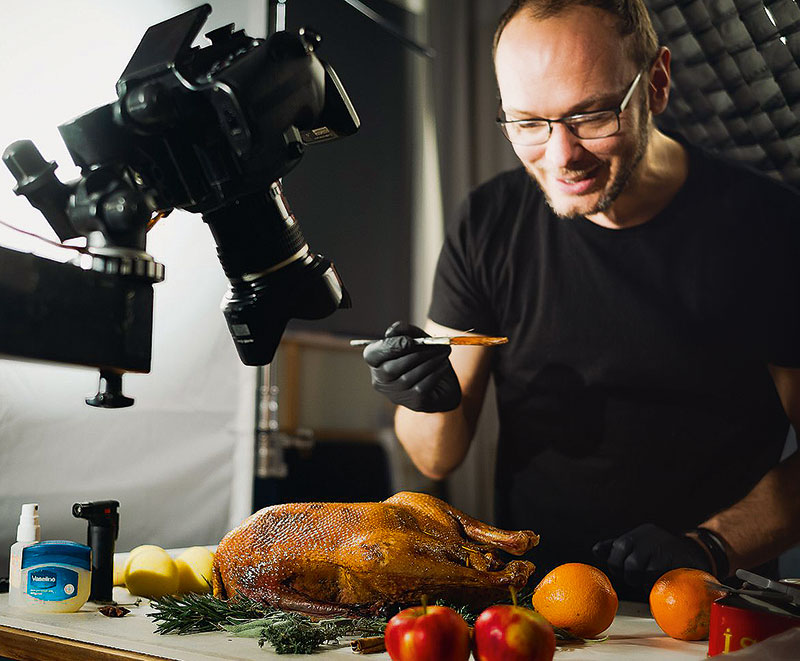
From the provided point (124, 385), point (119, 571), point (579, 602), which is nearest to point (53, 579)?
point (119, 571)

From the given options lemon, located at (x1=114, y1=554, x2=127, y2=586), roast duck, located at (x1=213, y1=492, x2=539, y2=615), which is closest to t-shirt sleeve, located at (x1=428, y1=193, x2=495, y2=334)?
roast duck, located at (x1=213, y1=492, x2=539, y2=615)

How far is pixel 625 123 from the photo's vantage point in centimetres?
158

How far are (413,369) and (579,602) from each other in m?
0.64

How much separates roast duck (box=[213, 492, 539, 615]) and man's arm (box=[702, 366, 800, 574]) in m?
0.49

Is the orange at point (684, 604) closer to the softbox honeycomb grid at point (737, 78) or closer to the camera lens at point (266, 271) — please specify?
the camera lens at point (266, 271)

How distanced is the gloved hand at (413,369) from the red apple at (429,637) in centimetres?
72

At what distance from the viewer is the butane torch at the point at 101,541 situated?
1435mm

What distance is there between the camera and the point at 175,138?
3.18 feet

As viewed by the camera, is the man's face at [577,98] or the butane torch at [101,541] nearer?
the butane torch at [101,541]

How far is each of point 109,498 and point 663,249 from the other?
1162 millimetres

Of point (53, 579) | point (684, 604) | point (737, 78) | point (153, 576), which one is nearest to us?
point (684, 604)

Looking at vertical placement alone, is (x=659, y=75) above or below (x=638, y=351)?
above

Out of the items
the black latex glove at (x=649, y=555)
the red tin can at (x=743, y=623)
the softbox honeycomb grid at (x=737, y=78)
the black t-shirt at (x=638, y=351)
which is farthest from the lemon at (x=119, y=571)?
the softbox honeycomb grid at (x=737, y=78)

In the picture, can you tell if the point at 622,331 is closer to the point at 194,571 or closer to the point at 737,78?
the point at 737,78
